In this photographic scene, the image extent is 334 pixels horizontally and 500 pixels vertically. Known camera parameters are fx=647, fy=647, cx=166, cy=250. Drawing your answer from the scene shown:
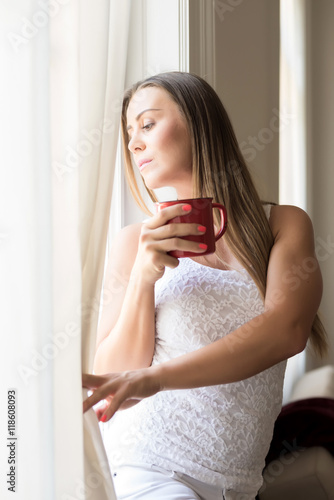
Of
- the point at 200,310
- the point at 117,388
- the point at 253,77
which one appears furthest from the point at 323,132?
the point at 117,388

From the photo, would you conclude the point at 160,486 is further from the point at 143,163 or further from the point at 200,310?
the point at 143,163

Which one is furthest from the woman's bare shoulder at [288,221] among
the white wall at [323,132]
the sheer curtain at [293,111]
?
the white wall at [323,132]

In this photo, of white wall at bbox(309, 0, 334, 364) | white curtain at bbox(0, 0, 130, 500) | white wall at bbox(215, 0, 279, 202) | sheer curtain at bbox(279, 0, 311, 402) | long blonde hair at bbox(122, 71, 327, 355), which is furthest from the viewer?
white wall at bbox(309, 0, 334, 364)

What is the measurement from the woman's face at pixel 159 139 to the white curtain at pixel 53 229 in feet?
1.28

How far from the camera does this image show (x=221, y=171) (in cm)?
139

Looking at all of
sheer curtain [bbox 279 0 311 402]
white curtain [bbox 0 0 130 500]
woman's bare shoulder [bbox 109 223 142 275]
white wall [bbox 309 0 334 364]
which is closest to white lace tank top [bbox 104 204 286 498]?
woman's bare shoulder [bbox 109 223 142 275]

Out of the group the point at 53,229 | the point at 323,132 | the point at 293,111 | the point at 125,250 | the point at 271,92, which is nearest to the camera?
the point at 53,229

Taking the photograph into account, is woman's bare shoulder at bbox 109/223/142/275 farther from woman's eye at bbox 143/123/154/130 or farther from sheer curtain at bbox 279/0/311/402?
sheer curtain at bbox 279/0/311/402

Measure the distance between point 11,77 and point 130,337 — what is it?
2.01ft

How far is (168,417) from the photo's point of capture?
1.26 meters

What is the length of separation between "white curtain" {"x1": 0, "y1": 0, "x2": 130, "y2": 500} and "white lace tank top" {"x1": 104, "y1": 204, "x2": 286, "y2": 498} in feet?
1.08

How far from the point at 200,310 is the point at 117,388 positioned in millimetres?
402

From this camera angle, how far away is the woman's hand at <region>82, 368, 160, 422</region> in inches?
35.9

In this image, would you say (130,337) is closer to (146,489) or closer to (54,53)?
(146,489)
